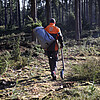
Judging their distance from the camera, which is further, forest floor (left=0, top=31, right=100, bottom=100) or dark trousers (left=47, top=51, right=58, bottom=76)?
dark trousers (left=47, top=51, right=58, bottom=76)

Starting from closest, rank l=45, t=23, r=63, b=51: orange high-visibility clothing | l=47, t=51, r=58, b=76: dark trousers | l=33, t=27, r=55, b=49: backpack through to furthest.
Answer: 1. l=33, t=27, r=55, b=49: backpack
2. l=45, t=23, r=63, b=51: orange high-visibility clothing
3. l=47, t=51, r=58, b=76: dark trousers

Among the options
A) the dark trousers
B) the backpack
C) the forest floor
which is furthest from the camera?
the dark trousers

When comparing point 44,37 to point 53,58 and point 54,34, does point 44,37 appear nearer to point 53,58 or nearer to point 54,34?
point 54,34

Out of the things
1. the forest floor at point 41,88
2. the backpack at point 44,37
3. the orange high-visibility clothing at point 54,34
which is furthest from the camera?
the orange high-visibility clothing at point 54,34

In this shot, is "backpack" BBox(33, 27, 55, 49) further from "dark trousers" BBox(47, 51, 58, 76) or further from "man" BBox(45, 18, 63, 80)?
"dark trousers" BBox(47, 51, 58, 76)

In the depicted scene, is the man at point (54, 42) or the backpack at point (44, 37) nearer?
the backpack at point (44, 37)

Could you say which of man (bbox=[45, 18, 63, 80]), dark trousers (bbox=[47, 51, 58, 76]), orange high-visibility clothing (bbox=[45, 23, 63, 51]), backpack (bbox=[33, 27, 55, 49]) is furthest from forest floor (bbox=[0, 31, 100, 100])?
backpack (bbox=[33, 27, 55, 49])

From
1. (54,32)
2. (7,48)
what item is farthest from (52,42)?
(7,48)

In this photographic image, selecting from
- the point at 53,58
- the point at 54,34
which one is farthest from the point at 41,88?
the point at 54,34

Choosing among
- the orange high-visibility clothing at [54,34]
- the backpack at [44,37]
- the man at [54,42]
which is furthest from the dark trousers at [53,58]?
the backpack at [44,37]

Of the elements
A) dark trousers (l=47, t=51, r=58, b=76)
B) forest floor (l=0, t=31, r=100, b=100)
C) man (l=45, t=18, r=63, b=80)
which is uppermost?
man (l=45, t=18, r=63, b=80)

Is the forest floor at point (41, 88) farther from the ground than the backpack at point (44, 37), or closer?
closer

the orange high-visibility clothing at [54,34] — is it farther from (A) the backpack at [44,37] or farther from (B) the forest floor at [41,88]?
(B) the forest floor at [41,88]

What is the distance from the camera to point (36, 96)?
13.0 feet
